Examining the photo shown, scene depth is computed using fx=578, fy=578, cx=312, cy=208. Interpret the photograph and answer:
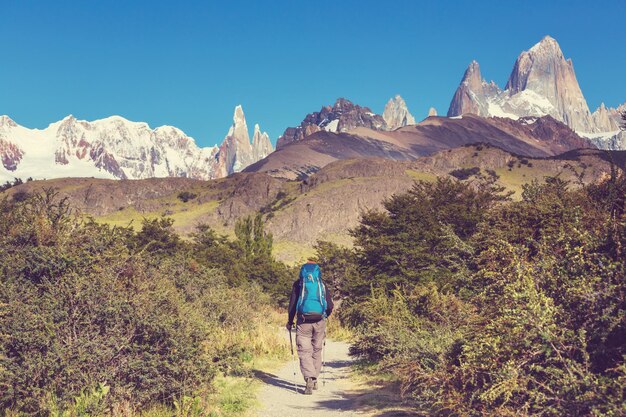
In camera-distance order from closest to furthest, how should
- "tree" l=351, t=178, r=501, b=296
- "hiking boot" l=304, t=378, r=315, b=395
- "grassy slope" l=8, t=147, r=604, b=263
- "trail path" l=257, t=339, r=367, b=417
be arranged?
"trail path" l=257, t=339, r=367, b=417 < "hiking boot" l=304, t=378, r=315, b=395 < "tree" l=351, t=178, r=501, b=296 < "grassy slope" l=8, t=147, r=604, b=263

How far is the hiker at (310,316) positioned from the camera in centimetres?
1104

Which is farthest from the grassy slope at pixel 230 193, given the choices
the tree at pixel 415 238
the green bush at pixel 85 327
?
the green bush at pixel 85 327

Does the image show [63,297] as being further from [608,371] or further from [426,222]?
[426,222]

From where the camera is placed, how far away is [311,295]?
1122 centimetres

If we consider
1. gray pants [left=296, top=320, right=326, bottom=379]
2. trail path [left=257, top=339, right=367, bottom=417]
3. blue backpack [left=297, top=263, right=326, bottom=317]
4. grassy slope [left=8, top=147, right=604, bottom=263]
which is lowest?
trail path [left=257, top=339, right=367, bottom=417]

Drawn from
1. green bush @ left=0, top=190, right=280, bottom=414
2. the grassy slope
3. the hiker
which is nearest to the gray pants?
the hiker

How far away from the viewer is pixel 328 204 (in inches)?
3615

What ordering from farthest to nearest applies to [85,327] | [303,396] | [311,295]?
[311,295] → [303,396] → [85,327]

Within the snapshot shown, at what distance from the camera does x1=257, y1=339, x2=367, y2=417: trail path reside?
896 cm

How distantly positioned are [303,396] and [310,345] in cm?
99

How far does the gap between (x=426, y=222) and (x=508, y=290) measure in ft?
48.0

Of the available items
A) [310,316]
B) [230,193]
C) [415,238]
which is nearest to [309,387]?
[310,316]

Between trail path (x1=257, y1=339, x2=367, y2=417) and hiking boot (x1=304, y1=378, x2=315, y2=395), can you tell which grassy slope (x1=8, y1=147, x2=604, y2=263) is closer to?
trail path (x1=257, y1=339, x2=367, y2=417)

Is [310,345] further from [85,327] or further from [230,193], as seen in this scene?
[230,193]
